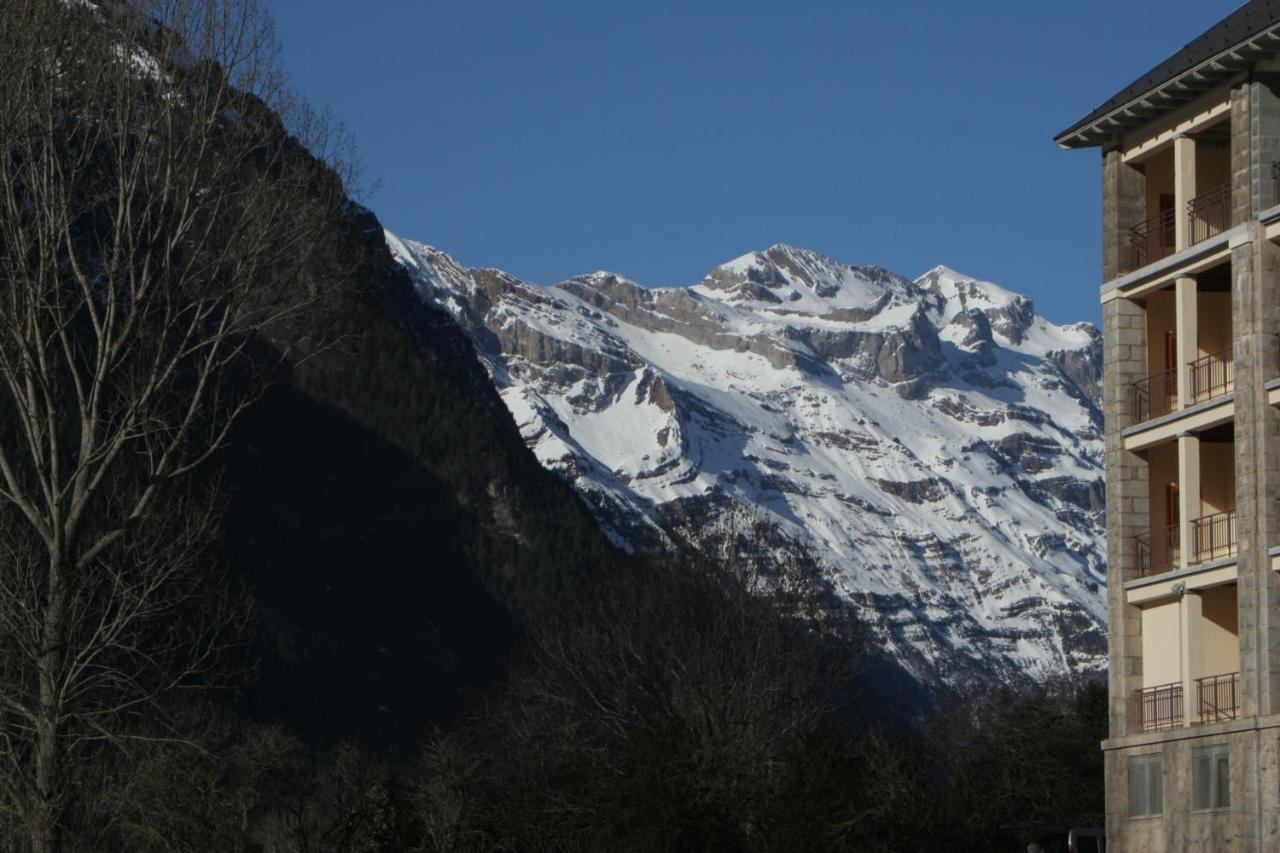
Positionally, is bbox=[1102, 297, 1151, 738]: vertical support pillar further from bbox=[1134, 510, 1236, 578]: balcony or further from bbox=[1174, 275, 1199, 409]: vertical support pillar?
bbox=[1174, 275, 1199, 409]: vertical support pillar

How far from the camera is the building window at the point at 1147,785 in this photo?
1842 inches

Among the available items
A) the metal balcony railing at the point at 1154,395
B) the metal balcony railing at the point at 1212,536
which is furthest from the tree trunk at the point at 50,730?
the metal balcony railing at the point at 1154,395

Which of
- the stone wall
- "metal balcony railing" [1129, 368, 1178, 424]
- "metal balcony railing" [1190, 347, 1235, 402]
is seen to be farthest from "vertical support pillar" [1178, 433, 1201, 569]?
the stone wall

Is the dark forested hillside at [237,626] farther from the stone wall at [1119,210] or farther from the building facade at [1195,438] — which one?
the stone wall at [1119,210]

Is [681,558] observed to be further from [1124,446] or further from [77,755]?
[77,755]

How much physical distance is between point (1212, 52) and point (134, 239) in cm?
2351

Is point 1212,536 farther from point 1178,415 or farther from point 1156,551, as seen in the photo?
point 1178,415

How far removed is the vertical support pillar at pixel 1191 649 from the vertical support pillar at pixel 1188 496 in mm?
878

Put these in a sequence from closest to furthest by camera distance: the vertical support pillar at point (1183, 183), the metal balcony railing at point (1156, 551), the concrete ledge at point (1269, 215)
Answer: the concrete ledge at point (1269, 215)
the metal balcony railing at point (1156, 551)
the vertical support pillar at point (1183, 183)

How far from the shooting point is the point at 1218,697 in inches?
1793

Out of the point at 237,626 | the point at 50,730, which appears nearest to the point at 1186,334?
the point at 237,626

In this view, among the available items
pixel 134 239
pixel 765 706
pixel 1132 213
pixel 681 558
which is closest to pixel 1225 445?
pixel 1132 213

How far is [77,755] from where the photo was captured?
3944 cm

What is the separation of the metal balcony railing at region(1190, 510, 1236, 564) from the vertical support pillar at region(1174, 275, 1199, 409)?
266 cm
